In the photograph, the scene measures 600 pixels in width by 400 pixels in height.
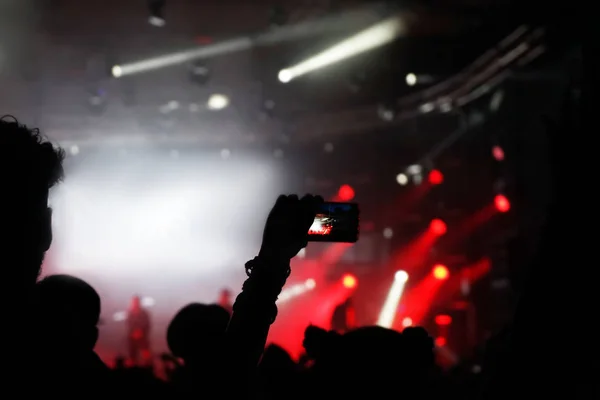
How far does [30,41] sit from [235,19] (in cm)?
376

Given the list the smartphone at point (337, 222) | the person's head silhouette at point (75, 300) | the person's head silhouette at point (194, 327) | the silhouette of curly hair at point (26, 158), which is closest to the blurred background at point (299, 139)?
the person's head silhouette at point (194, 327)

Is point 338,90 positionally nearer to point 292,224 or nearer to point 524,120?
point 524,120

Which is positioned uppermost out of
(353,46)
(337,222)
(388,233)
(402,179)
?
(353,46)

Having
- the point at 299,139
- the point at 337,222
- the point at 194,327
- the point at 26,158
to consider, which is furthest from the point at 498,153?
the point at 26,158

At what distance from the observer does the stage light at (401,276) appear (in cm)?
1216

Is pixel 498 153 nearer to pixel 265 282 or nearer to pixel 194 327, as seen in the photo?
pixel 194 327

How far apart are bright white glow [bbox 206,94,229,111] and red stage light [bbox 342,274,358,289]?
485 centimetres

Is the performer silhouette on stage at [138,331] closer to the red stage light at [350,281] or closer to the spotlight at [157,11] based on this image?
the red stage light at [350,281]

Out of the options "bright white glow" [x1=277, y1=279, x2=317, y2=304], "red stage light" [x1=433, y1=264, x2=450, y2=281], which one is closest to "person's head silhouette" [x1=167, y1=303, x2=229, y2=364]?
"red stage light" [x1=433, y1=264, x2=450, y2=281]

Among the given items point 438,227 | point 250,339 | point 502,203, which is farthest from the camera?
point 438,227

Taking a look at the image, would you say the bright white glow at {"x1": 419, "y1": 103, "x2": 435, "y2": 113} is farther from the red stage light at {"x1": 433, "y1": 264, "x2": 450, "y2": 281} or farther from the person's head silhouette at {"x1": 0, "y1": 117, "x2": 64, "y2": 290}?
the person's head silhouette at {"x1": 0, "y1": 117, "x2": 64, "y2": 290}

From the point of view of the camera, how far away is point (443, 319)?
11.5m

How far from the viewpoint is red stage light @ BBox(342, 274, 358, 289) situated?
13.8m

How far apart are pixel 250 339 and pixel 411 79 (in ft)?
35.0
